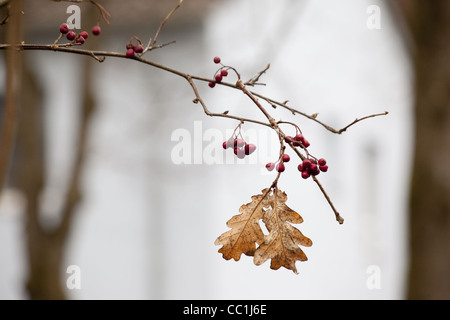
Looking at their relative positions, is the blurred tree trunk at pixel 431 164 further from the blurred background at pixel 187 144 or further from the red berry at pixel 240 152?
the red berry at pixel 240 152

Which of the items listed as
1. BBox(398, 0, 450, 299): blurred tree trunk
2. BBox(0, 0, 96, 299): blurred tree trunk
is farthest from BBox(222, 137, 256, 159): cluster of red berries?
BBox(0, 0, 96, 299): blurred tree trunk

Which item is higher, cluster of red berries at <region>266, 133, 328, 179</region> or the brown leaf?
cluster of red berries at <region>266, 133, 328, 179</region>

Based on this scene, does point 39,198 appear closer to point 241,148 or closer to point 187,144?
point 187,144

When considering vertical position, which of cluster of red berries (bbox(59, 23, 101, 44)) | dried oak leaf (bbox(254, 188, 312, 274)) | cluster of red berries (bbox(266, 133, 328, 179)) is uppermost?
cluster of red berries (bbox(59, 23, 101, 44))

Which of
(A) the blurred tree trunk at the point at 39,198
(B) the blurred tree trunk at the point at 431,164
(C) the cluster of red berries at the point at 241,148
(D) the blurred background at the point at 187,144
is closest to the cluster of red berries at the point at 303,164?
(C) the cluster of red berries at the point at 241,148

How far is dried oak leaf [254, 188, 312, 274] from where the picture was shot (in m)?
0.62

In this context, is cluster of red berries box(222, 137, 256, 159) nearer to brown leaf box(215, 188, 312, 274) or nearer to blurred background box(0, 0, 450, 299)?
brown leaf box(215, 188, 312, 274)

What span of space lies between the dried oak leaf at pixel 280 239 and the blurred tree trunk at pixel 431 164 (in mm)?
2278

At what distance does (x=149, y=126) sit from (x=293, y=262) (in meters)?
4.97

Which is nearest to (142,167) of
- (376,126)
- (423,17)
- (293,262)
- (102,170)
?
(102,170)

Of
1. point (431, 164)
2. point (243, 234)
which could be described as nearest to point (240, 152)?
point (243, 234)

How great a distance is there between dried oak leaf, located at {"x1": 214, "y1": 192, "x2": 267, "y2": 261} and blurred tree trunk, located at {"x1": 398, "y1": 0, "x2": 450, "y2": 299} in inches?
89.9

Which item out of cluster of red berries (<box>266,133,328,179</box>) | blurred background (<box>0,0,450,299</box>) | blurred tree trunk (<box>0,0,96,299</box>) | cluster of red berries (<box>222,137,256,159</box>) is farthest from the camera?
blurred background (<box>0,0,450,299</box>)

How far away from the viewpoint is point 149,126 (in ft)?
18.1
